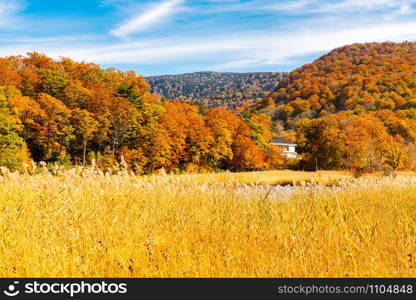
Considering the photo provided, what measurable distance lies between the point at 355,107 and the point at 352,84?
68.8ft

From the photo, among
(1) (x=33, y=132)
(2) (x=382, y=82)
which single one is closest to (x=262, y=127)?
(1) (x=33, y=132)

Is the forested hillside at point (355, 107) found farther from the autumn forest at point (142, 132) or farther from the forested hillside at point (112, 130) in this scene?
the forested hillside at point (112, 130)

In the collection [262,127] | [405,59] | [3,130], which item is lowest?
[262,127]

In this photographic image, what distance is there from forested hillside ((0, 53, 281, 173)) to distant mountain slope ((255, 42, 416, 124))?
50979 millimetres

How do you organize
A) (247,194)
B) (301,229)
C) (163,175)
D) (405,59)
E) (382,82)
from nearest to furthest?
(301,229) < (247,194) < (163,175) < (382,82) < (405,59)

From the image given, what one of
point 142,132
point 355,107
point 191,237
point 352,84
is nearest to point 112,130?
point 142,132

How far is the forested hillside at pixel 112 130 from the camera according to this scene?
43.8 m

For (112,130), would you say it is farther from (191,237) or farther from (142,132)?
(191,237)

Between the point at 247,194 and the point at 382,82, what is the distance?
121339 mm

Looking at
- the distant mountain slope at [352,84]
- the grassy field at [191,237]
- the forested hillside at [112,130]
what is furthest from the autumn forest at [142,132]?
the grassy field at [191,237]

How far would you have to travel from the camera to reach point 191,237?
12.6ft

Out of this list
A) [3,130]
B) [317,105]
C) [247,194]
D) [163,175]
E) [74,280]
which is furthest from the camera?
[317,105]

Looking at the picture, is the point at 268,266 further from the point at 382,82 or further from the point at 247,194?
the point at 382,82

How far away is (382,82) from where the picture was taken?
112 metres
